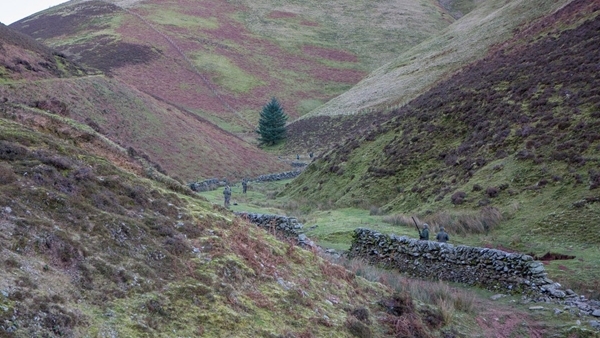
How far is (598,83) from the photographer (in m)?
27.5

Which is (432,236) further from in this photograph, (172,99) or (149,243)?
(172,99)

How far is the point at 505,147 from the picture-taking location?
27.1 metres

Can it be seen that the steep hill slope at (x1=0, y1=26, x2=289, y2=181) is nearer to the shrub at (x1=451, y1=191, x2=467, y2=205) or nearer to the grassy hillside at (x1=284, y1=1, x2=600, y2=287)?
the grassy hillside at (x1=284, y1=1, x2=600, y2=287)

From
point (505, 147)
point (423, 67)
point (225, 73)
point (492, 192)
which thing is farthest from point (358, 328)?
point (225, 73)

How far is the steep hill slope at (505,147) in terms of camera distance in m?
21.7

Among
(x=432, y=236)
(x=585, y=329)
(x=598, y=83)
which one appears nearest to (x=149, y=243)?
(x=585, y=329)

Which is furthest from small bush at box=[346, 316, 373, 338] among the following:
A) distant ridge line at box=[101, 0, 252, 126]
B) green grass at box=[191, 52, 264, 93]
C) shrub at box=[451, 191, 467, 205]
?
green grass at box=[191, 52, 264, 93]

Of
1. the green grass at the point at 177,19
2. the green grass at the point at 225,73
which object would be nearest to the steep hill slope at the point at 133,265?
the green grass at the point at 225,73

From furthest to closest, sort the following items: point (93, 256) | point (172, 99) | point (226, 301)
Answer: point (172, 99) → point (226, 301) → point (93, 256)

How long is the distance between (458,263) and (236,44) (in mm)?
100979

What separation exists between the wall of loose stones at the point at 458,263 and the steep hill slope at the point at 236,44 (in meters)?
63.2

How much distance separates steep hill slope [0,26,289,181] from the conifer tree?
1985 centimetres

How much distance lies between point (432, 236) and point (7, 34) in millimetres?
43173

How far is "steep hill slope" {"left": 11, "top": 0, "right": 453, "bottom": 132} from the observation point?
8975 cm
